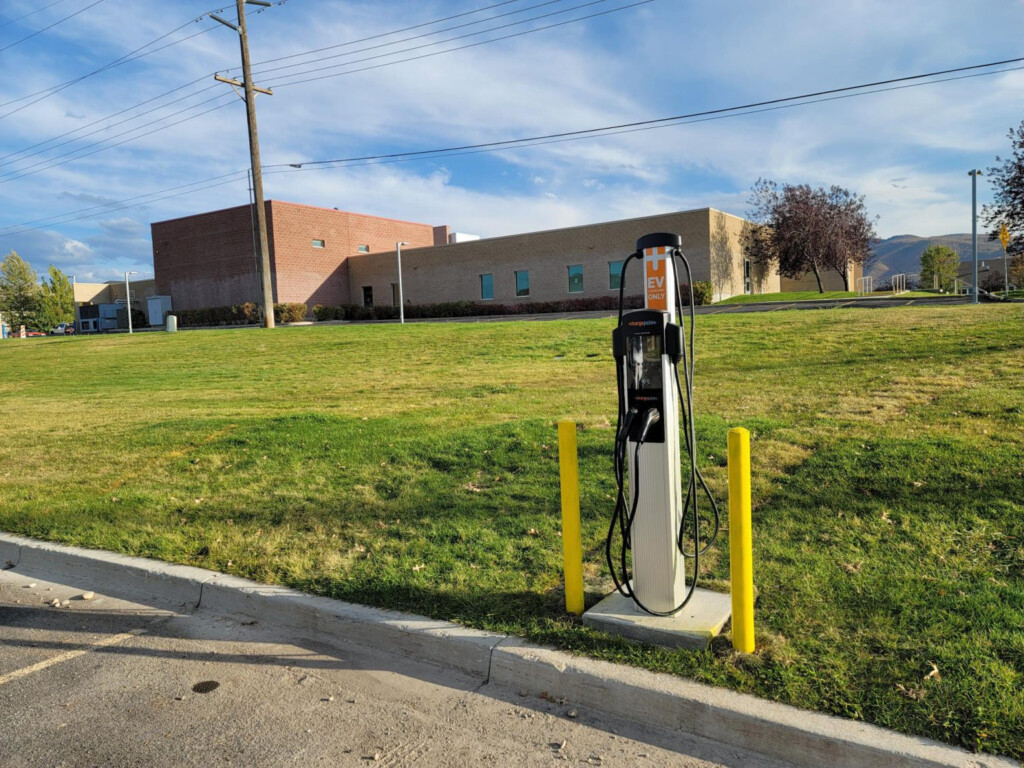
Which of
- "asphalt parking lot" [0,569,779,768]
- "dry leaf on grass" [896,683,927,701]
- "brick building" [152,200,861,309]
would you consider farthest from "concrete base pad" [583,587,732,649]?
"brick building" [152,200,861,309]

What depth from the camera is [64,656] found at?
12.9ft

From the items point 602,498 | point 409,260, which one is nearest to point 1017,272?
point 409,260

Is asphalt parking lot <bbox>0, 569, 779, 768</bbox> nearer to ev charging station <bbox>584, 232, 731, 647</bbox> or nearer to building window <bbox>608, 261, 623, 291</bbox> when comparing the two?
ev charging station <bbox>584, 232, 731, 647</bbox>

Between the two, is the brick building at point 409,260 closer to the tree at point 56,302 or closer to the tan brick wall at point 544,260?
the tan brick wall at point 544,260

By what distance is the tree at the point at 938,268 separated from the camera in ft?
177

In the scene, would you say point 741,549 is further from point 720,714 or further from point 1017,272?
point 1017,272

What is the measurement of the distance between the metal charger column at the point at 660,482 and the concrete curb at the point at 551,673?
19.7 inches

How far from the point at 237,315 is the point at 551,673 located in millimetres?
45135

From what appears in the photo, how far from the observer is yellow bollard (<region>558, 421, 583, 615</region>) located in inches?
145

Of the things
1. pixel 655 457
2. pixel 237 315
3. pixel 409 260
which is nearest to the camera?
pixel 655 457

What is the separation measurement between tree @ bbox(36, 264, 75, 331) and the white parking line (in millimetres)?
73283

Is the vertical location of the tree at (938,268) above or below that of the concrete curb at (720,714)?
above

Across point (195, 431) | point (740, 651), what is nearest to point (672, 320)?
point (740, 651)

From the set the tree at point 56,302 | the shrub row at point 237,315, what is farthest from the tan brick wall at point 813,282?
the tree at point 56,302
